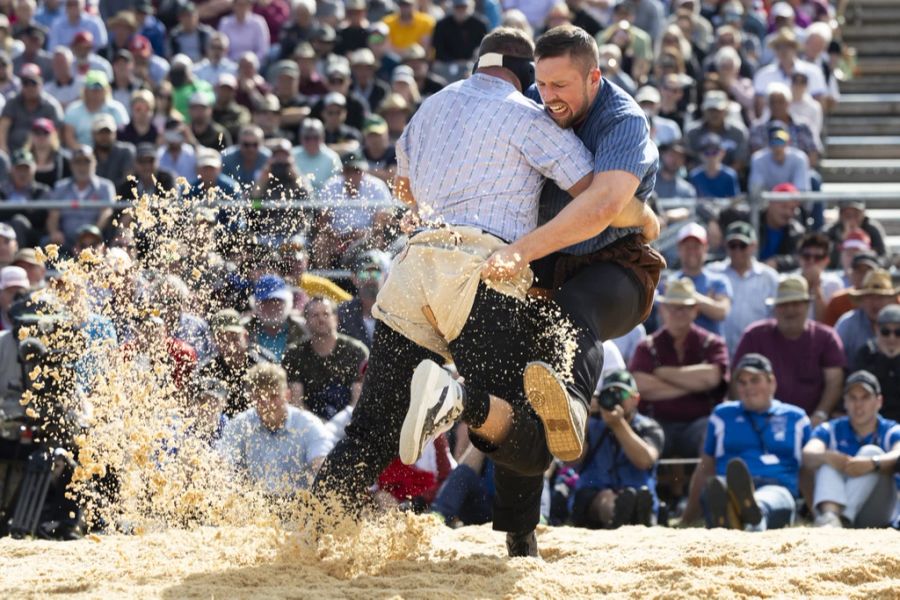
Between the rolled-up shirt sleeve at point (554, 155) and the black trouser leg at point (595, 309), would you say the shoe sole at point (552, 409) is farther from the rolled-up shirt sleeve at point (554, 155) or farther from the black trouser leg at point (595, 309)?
the rolled-up shirt sleeve at point (554, 155)

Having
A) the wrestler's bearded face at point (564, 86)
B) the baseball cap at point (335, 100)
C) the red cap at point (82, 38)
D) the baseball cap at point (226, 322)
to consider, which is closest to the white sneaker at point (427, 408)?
the wrestler's bearded face at point (564, 86)

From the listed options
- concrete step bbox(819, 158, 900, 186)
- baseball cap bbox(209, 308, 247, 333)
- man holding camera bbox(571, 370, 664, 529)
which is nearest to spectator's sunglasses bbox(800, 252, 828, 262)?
man holding camera bbox(571, 370, 664, 529)

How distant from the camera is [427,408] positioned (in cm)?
520

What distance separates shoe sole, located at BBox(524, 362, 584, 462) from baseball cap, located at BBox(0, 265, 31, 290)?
6.19 metres

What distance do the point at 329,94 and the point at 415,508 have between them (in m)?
6.30

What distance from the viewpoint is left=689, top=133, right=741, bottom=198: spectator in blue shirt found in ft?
44.0

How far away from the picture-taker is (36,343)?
28.6ft

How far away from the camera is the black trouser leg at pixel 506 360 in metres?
5.49

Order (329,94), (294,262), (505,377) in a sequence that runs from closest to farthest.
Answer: (505,377), (294,262), (329,94)

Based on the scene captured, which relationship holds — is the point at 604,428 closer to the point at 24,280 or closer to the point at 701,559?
the point at 701,559

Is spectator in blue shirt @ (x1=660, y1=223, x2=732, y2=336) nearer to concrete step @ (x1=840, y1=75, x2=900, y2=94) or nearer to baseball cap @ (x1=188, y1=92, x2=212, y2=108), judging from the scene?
baseball cap @ (x1=188, y1=92, x2=212, y2=108)

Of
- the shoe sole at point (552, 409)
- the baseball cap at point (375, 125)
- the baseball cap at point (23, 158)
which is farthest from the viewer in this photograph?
the baseball cap at point (375, 125)

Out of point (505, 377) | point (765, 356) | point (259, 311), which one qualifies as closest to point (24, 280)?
point (259, 311)

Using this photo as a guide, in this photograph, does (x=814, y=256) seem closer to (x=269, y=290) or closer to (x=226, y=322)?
(x=269, y=290)
